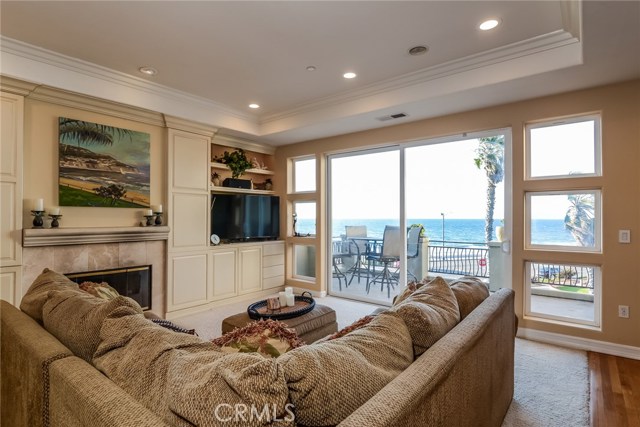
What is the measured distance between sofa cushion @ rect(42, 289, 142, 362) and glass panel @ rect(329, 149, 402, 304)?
381cm

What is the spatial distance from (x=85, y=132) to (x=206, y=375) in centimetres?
378

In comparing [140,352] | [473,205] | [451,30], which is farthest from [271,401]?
[473,205]

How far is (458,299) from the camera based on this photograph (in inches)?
70.0

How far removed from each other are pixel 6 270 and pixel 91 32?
7.48 feet

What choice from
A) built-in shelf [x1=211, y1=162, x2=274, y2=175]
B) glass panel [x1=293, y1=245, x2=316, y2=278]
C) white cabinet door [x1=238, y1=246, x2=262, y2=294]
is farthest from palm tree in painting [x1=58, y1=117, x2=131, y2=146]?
glass panel [x1=293, y1=245, x2=316, y2=278]

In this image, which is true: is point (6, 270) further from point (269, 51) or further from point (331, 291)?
point (331, 291)

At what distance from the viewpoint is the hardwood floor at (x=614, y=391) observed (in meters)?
2.09

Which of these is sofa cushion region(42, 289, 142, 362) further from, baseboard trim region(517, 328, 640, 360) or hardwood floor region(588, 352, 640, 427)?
baseboard trim region(517, 328, 640, 360)

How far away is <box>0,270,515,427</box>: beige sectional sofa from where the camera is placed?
0.78 m

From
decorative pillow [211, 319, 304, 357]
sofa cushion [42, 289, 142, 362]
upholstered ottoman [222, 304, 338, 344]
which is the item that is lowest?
upholstered ottoman [222, 304, 338, 344]

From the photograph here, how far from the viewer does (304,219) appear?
5684mm

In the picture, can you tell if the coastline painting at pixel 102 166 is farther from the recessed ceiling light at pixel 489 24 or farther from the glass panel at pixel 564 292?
the glass panel at pixel 564 292

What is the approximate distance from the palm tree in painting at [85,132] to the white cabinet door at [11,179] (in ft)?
1.19

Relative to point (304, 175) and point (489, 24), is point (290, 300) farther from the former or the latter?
point (304, 175)
